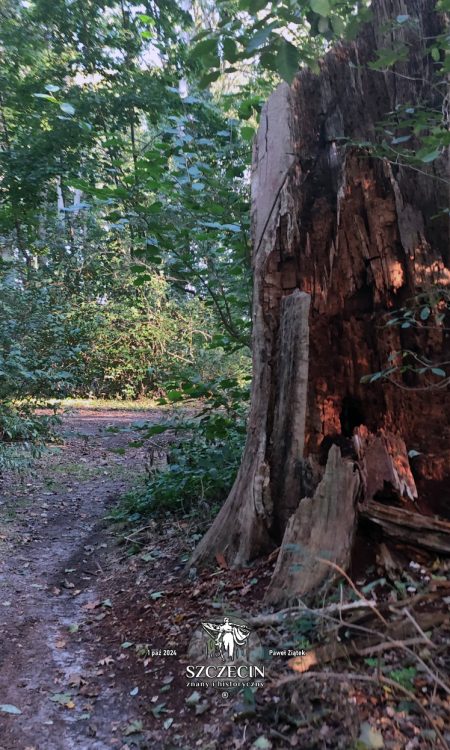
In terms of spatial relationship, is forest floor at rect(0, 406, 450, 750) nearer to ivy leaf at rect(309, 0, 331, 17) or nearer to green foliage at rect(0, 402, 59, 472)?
green foliage at rect(0, 402, 59, 472)

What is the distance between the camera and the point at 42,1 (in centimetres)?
835

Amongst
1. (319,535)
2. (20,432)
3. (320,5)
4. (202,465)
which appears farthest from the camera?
(20,432)

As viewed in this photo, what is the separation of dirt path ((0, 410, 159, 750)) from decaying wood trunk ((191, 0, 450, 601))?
1.08 meters

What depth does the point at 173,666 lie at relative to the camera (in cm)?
285

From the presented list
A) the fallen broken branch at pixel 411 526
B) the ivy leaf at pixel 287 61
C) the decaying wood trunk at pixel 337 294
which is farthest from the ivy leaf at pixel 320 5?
the fallen broken branch at pixel 411 526

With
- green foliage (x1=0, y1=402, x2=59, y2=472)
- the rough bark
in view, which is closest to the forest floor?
the rough bark

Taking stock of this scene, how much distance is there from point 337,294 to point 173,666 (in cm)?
245

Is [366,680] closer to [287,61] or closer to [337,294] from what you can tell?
[337,294]

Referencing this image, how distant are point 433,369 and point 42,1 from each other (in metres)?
8.96

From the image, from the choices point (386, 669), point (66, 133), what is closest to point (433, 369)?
point (386, 669)

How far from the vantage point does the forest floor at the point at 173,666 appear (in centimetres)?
210

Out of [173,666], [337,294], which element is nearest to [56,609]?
[173,666]

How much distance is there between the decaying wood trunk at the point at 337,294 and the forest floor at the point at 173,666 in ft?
1.64

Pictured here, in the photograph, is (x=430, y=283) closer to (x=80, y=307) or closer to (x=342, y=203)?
(x=342, y=203)
